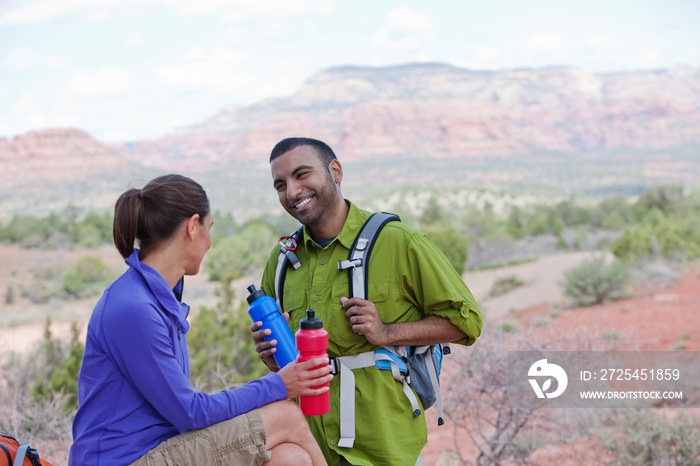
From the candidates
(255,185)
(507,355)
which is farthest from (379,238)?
(255,185)

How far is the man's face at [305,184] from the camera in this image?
265 centimetres

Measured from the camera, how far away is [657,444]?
534 cm

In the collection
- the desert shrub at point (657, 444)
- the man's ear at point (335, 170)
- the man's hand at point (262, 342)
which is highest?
the man's ear at point (335, 170)

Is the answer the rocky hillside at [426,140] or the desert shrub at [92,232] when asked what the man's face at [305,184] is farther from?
the rocky hillside at [426,140]

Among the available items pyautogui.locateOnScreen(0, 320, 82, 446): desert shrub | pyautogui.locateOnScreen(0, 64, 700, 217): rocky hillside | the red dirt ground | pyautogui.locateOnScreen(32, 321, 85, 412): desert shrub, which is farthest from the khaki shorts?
pyautogui.locateOnScreen(0, 64, 700, 217): rocky hillside

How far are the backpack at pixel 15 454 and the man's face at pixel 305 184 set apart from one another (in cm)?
130

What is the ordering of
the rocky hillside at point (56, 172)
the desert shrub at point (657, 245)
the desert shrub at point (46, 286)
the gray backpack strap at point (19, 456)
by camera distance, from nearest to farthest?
the gray backpack strap at point (19, 456)
the desert shrub at point (657, 245)
the desert shrub at point (46, 286)
the rocky hillside at point (56, 172)

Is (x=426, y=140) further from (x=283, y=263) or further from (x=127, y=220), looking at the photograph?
(x=127, y=220)

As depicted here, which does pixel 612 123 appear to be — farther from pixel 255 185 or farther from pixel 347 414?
pixel 347 414

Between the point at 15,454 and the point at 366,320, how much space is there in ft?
4.11

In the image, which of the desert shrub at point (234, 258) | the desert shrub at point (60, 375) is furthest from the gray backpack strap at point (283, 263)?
the desert shrub at point (234, 258)

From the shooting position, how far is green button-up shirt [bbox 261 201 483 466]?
2389 mm

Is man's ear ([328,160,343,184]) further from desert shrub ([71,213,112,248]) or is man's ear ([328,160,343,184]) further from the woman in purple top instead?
desert shrub ([71,213,112,248])

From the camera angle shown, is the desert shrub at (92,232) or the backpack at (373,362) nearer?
the backpack at (373,362)
